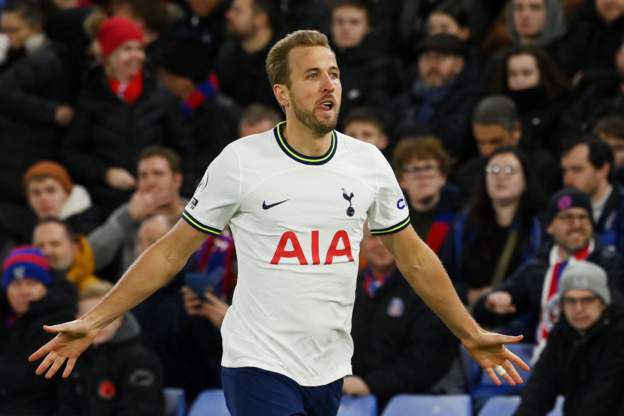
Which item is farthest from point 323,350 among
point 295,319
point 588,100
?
point 588,100

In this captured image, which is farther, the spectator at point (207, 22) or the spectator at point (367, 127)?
the spectator at point (207, 22)

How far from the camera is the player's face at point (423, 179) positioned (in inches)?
384

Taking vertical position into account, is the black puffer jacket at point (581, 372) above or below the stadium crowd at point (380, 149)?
below

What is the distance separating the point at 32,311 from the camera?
9133 millimetres

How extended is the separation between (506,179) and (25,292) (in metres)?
3.17

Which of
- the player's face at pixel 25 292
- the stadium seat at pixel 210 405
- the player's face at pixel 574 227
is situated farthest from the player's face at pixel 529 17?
the player's face at pixel 25 292

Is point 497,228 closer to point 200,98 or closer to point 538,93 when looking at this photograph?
point 538,93

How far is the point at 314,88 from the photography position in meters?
5.64

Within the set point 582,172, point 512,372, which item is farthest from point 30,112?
point 512,372

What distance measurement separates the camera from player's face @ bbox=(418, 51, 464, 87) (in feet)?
35.5

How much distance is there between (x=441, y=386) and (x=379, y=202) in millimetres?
3205

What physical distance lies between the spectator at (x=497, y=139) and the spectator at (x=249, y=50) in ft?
7.25

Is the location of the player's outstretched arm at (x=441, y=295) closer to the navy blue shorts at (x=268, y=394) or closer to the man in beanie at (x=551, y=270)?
the navy blue shorts at (x=268, y=394)

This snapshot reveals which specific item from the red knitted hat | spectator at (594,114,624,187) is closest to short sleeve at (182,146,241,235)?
spectator at (594,114,624,187)
